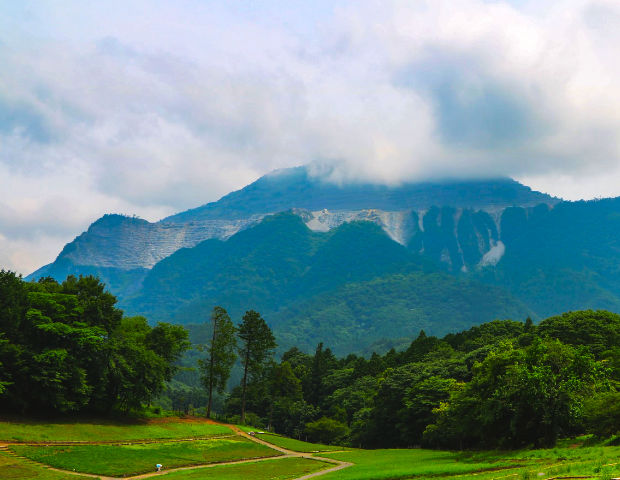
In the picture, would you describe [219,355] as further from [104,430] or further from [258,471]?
[258,471]

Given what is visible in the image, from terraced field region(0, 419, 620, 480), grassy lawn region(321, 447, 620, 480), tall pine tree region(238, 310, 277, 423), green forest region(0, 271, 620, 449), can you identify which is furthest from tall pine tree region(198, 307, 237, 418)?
grassy lawn region(321, 447, 620, 480)

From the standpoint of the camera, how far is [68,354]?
2393 inches

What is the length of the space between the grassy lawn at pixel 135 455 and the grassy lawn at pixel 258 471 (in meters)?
3.60

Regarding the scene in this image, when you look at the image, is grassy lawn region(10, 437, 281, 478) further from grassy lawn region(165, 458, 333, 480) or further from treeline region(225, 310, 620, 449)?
treeline region(225, 310, 620, 449)

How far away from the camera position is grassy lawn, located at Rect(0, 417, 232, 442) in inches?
2014

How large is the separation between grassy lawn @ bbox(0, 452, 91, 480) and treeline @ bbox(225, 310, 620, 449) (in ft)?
113

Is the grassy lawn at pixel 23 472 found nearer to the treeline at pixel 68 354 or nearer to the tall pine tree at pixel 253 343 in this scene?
the treeline at pixel 68 354

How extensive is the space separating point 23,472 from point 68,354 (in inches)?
900

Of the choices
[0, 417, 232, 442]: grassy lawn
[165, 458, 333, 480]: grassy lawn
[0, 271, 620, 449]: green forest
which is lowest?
[165, 458, 333, 480]: grassy lawn

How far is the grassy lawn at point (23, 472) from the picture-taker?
124ft

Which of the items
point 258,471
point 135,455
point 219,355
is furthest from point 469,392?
point 219,355

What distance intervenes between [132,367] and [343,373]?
256 ft

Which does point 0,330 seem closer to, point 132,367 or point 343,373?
point 132,367

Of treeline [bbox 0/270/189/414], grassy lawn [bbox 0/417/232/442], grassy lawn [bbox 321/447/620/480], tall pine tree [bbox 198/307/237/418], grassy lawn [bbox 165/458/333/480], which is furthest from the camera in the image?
tall pine tree [bbox 198/307/237/418]
